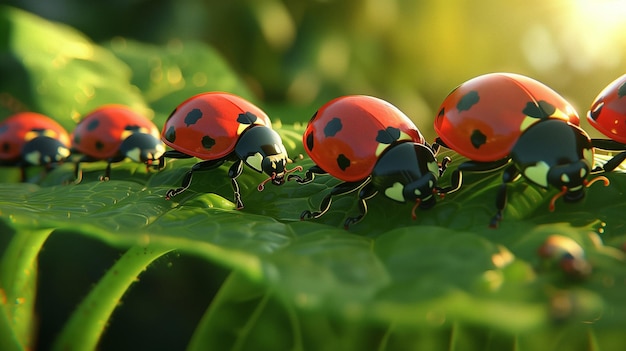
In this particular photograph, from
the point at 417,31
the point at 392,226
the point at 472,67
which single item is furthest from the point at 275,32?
the point at 392,226

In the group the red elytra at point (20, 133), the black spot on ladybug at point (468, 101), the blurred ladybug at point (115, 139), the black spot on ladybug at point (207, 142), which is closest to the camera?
the black spot on ladybug at point (468, 101)

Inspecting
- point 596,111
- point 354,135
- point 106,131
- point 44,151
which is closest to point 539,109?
point 596,111

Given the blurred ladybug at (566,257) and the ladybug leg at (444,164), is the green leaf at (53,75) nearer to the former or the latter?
the ladybug leg at (444,164)

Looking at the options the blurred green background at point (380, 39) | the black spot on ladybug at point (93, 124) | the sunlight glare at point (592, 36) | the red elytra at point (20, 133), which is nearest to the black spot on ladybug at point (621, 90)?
the black spot on ladybug at point (93, 124)

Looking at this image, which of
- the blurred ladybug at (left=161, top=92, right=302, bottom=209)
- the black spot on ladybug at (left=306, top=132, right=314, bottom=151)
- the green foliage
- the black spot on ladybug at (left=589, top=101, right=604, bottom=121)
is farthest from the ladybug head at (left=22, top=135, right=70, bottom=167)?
the black spot on ladybug at (left=589, top=101, right=604, bottom=121)

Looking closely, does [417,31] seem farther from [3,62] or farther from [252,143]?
[252,143]

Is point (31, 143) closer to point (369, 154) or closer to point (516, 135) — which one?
point (369, 154)
